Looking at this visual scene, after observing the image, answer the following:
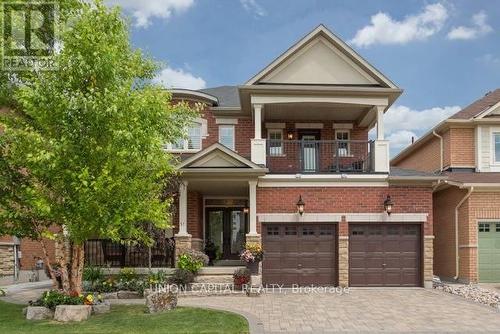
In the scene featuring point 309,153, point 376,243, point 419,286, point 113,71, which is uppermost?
point 113,71

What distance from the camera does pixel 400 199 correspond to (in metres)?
16.1

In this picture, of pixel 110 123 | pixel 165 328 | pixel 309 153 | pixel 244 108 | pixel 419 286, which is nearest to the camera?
pixel 165 328

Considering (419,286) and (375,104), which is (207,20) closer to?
(375,104)

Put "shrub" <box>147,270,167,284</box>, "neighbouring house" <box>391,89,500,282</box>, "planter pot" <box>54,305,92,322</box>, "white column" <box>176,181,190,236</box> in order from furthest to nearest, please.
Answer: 1. "neighbouring house" <box>391,89,500,282</box>
2. "white column" <box>176,181,190,236</box>
3. "shrub" <box>147,270,167,284</box>
4. "planter pot" <box>54,305,92,322</box>

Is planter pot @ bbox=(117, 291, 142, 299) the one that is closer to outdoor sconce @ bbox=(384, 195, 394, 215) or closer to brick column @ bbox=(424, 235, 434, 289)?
outdoor sconce @ bbox=(384, 195, 394, 215)

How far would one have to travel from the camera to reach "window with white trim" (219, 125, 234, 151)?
19.1m

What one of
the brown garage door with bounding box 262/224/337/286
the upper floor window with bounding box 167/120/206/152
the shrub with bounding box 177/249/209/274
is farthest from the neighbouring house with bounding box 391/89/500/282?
the upper floor window with bounding box 167/120/206/152

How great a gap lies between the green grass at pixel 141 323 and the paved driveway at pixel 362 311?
0.59 m

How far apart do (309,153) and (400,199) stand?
11.6ft

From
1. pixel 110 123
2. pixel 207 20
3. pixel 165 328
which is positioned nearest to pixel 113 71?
pixel 110 123

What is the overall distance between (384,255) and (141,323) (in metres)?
9.24

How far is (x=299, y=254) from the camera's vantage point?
16078 millimetres

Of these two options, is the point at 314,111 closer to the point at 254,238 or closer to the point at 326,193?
the point at 326,193

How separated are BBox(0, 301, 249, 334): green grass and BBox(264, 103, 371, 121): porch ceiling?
863cm
